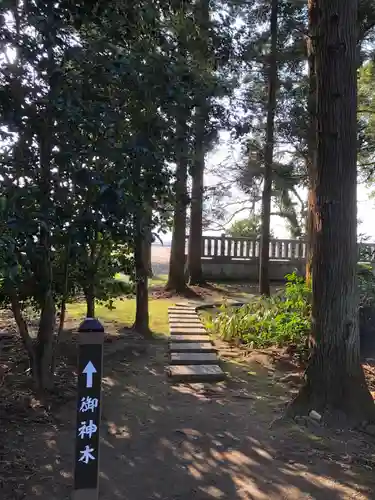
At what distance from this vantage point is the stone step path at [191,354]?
443 cm

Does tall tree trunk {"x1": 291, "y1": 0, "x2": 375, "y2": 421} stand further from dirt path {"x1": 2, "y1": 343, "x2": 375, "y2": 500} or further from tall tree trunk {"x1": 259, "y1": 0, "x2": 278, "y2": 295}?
tall tree trunk {"x1": 259, "y1": 0, "x2": 278, "y2": 295}

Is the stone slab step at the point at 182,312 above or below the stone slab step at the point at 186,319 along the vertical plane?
above

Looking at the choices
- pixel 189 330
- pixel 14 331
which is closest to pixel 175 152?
pixel 189 330

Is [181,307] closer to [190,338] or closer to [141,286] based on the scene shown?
[141,286]

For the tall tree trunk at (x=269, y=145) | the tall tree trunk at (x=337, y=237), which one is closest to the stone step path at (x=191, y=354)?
the tall tree trunk at (x=337, y=237)

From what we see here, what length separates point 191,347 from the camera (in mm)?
5293

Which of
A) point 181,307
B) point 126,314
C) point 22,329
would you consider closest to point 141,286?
point 126,314

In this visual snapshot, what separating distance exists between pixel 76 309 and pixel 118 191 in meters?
5.91

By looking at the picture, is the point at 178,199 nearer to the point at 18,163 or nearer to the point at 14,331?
the point at 18,163

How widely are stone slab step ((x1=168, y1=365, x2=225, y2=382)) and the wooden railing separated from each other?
27.3 ft

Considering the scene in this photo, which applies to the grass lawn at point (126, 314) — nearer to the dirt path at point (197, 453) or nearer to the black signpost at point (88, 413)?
the dirt path at point (197, 453)

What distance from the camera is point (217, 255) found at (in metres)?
13.0

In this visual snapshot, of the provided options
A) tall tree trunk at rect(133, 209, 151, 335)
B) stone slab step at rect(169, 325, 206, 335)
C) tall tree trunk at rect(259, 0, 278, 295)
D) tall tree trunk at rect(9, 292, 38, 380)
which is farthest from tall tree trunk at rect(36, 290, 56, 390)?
tall tree trunk at rect(259, 0, 278, 295)

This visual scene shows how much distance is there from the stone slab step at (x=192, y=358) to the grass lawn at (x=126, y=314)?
1487 millimetres
